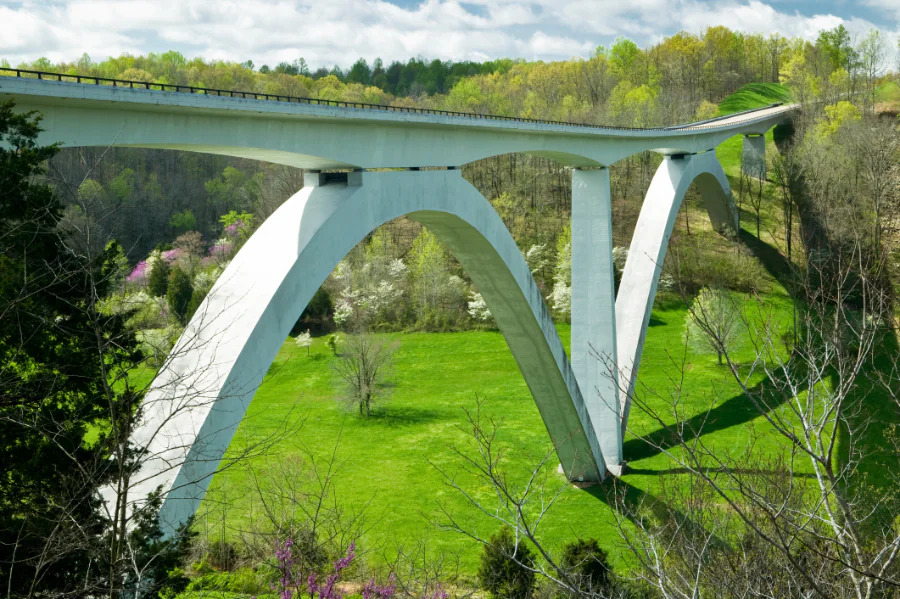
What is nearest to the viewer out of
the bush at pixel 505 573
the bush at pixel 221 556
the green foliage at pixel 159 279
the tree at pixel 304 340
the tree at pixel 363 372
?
the bush at pixel 505 573

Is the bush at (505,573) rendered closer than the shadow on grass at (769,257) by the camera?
Yes

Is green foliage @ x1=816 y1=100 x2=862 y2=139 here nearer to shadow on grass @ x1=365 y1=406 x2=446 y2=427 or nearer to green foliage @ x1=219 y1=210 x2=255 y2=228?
shadow on grass @ x1=365 y1=406 x2=446 y2=427

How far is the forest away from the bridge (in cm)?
56

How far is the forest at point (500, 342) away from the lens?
24.6 ft

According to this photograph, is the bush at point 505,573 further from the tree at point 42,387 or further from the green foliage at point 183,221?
the green foliage at point 183,221

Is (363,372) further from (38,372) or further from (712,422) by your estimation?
(38,372)

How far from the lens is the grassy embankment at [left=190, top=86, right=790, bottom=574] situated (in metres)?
21.6

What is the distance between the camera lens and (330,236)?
1185 cm

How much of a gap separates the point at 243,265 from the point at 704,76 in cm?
8181

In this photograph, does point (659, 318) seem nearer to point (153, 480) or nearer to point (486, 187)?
point (486, 187)

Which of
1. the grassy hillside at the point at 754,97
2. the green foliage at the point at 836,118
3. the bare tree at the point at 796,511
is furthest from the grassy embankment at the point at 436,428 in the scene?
the grassy hillside at the point at 754,97

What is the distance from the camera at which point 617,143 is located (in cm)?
2670

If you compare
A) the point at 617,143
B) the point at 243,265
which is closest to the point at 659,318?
the point at 617,143

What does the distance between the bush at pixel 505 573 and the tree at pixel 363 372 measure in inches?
581
